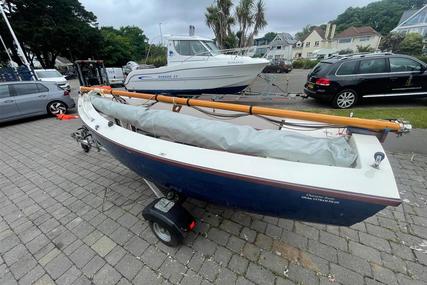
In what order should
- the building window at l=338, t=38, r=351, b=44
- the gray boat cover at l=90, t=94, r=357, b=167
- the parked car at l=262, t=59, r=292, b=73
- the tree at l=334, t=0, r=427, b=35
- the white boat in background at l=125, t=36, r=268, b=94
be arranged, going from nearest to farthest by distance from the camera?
the gray boat cover at l=90, t=94, r=357, b=167
the white boat in background at l=125, t=36, r=268, b=94
the parked car at l=262, t=59, r=292, b=73
the building window at l=338, t=38, r=351, b=44
the tree at l=334, t=0, r=427, b=35

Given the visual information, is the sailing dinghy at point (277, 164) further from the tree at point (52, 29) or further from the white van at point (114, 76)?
the tree at point (52, 29)

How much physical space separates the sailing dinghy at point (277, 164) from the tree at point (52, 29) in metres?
27.3

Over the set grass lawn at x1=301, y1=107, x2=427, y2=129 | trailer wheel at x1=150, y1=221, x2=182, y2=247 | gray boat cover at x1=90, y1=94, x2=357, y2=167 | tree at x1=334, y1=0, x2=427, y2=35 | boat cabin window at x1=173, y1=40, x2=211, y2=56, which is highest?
tree at x1=334, y1=0, x2=427, y2=35

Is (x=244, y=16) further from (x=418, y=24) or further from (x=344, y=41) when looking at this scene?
(x=418, y=24)

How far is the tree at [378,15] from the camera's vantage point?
62.5 m

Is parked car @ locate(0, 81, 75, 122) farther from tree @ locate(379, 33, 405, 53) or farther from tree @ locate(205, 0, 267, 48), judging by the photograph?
tree @ locate(379, 33, 405, 53)

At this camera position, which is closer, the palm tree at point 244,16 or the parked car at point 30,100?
the parked car at point 30,100

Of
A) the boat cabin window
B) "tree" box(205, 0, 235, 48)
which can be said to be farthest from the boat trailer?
"tree" box(205, 0, 235, 48)

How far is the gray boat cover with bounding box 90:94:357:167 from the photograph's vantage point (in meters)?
1.40

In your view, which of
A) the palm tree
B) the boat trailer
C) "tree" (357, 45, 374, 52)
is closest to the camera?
the boat trailer

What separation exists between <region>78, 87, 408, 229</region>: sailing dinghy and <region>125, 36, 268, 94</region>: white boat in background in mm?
5073

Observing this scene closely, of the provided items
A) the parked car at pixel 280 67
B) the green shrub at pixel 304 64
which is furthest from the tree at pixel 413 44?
the parked car at pixel 280 67

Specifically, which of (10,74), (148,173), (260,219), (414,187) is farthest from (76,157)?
(10,74)

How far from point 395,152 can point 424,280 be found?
2812 mm
